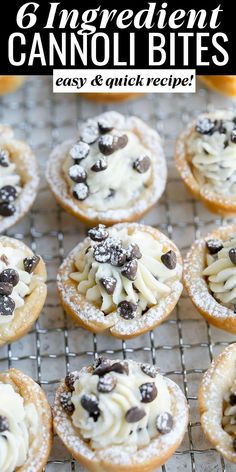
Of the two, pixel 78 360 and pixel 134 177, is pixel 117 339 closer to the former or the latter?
pixel 78 360

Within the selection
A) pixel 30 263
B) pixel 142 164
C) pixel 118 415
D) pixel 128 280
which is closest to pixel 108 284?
pixel 128 280

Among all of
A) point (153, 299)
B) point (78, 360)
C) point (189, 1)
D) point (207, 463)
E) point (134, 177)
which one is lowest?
point (207, 463)

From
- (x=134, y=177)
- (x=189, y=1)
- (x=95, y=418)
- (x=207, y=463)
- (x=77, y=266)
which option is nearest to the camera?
(x=95, y=418)

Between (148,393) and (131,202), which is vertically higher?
(131,202)

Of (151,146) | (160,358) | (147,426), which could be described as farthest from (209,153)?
(147,426)

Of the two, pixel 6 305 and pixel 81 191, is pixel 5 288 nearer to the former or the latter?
pixel 6 305
